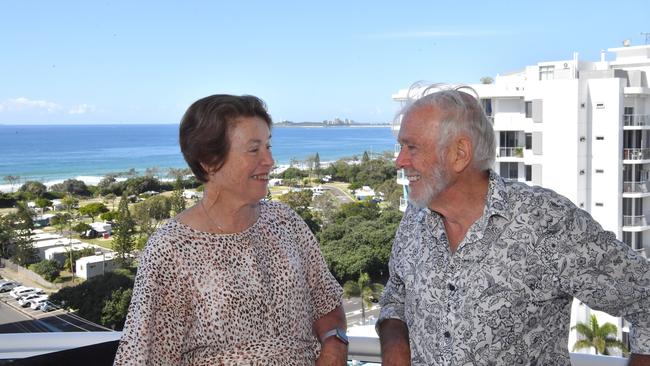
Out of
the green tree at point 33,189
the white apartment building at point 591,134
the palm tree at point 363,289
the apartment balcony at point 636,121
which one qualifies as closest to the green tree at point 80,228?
the green tree at point 33,189

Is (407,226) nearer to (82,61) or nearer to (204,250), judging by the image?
(204,250)

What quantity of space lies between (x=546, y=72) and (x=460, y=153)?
14.0m

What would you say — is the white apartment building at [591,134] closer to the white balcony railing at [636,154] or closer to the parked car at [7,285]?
the white balcony railing at [636,154]

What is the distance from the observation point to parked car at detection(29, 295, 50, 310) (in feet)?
22.5

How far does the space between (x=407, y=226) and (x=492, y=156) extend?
0.27 m

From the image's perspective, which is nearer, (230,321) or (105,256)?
(230,321)

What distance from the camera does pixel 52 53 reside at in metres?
35.7

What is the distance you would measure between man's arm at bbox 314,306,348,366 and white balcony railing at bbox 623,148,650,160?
44.7 ft

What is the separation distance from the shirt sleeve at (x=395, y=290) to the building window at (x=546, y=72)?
1375 cm

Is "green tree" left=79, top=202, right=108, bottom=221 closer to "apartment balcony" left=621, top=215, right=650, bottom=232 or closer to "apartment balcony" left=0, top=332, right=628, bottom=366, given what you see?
"apartment balcony" left=0, top=332, right=628, bottom=366

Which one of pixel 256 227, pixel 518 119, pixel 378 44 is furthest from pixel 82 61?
pixel 256 227

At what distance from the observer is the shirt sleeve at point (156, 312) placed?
1289 millimetres

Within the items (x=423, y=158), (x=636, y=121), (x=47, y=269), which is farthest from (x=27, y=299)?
(x=636, y=121)

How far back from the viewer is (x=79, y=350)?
1.59 m
